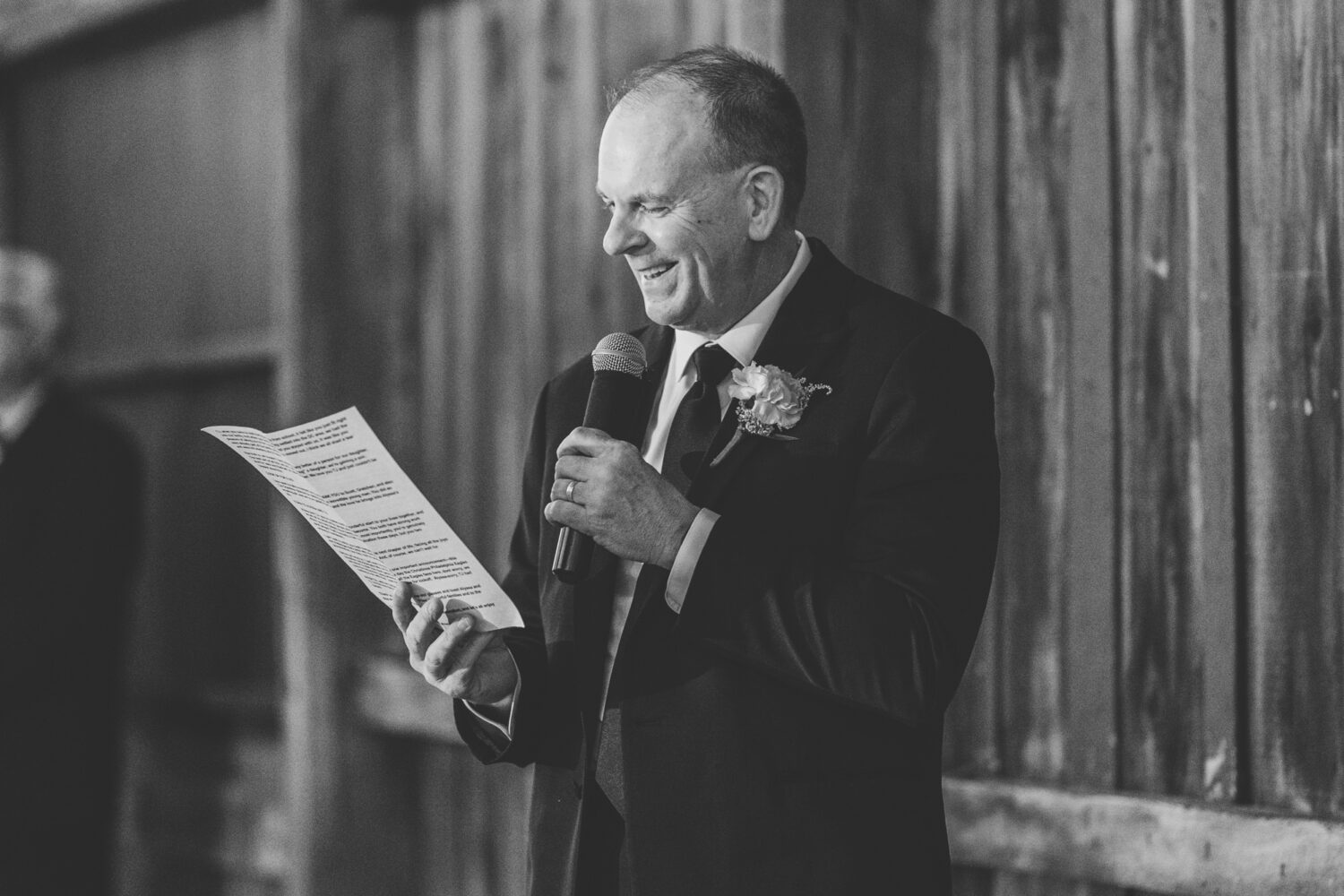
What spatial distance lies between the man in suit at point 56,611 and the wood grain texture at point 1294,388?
2.94m

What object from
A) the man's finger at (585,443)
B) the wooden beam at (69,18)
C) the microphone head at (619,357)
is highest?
the wooden beam at (69,18)

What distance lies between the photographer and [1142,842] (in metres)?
2.44

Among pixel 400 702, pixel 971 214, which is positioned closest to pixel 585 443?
pixel 971 214

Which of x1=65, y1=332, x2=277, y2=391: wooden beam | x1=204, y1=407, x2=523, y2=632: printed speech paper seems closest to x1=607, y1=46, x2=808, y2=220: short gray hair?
x1=204, y1=407, x2=523, y2=632: printed speech paper

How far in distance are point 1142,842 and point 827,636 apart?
997 mm

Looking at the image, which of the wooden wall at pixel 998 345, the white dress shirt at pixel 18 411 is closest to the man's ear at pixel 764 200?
the wooden wall at pixel 998 345

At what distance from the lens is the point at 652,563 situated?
177cm

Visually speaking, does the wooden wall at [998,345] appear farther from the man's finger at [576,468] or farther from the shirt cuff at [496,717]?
the man's finger at [576,468]

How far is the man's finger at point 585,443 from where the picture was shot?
1729mm

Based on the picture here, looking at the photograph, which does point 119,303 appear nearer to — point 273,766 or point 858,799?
point 273,766

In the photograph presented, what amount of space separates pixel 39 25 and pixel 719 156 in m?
4.17

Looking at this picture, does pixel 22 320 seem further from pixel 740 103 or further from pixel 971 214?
pixel 740 103

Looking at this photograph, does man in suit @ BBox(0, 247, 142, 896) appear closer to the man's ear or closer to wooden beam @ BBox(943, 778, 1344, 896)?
wooden beam @ BBox(943, 778, 1344, 896)

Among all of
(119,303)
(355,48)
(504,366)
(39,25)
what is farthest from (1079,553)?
(39,25)
